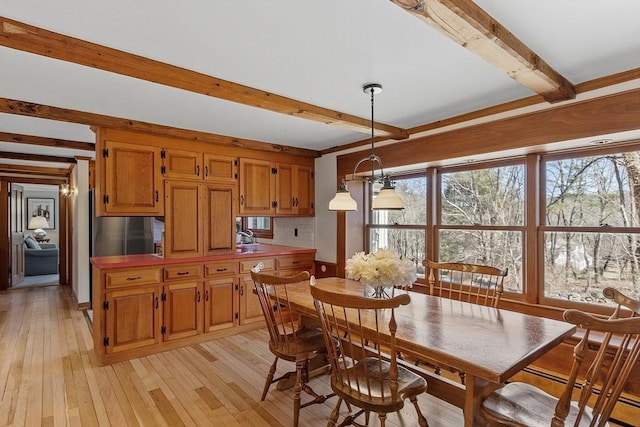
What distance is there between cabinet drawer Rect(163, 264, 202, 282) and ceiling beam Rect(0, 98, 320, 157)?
4.54 feet

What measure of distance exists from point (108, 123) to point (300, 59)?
7.07ft

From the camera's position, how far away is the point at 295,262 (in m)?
4.44

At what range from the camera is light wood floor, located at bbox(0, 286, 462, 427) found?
2.29 meters

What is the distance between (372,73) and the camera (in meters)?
2.19

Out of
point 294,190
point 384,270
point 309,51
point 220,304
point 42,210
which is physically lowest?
point 220,304

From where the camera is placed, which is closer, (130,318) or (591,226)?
(591,226)

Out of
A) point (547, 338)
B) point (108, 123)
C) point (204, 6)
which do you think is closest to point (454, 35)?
point (204, 6)

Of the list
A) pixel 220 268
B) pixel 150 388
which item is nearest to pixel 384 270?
pixel 150 388

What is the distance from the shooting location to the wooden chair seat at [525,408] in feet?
4.93

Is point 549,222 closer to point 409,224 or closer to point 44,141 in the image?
point 409,224

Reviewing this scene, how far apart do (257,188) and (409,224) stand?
190cm

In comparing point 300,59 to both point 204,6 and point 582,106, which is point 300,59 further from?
point 582,106

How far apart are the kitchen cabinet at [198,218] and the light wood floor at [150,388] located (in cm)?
104

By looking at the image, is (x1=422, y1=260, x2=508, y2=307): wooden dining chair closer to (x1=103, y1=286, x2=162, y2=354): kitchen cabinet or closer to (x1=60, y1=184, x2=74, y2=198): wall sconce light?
(x1=103, y1=286, x2=162, y2=354): kitchen cabinet
